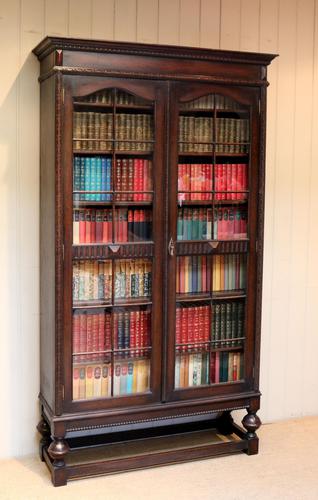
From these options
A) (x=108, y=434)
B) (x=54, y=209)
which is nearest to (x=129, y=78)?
(x=54, y=209)

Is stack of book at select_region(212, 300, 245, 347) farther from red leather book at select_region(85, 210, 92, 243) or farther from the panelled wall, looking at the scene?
red leather book at select_region(85, 210, 92, 243)

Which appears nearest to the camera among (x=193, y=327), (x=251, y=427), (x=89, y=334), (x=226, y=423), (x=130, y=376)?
(x=89, y=334)

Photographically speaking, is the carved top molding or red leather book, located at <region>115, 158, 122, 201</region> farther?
red leather book, located at <region>115, 158, 122, 201</region>

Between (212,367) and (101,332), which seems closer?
(101,332)

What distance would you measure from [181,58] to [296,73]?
99cm

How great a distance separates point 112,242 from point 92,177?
33 centimetres

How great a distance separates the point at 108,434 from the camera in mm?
3768

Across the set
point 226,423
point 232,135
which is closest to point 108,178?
point 232,135

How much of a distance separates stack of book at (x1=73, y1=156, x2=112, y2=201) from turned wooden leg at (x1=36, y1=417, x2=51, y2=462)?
1.19 meters

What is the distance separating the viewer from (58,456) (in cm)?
329

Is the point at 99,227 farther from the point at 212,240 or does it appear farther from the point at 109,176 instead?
the point at 212,240

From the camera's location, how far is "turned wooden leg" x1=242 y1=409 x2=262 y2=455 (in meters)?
3.67

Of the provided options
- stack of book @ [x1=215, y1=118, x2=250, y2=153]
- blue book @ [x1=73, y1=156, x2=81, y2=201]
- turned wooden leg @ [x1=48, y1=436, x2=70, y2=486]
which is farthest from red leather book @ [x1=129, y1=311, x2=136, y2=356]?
stack of book @ [x1=215, y1=118, x2=250, y2=153]

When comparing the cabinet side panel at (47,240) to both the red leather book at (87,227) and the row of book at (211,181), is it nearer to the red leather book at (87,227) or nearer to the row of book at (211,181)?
the red leather book at (87,227)
